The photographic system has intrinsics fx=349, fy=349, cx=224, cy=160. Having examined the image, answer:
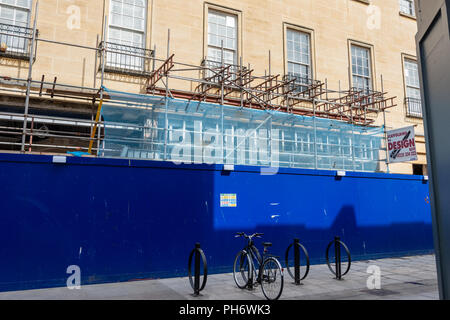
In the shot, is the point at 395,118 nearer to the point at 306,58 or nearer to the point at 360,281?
the point at 306,58

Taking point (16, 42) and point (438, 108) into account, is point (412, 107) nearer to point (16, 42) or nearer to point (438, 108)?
point (16, 42)

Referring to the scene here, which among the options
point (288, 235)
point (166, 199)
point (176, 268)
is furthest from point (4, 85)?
point (288, 235)

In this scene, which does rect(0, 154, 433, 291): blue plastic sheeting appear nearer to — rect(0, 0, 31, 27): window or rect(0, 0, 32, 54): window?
rect(0, 0, 32, 54): window

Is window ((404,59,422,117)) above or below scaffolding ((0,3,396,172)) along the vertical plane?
above

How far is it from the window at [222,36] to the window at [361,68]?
22.1ft

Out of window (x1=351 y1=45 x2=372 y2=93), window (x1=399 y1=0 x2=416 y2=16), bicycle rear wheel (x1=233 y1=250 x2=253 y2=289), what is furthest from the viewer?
window (x1=399 y1=0 x2=416 y2=16)

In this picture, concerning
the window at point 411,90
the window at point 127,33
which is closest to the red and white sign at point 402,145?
the window at point 411,90

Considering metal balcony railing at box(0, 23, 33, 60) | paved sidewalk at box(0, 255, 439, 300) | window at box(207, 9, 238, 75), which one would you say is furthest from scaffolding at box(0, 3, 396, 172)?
paved sidewalk at box(0, 255, 439, 300)

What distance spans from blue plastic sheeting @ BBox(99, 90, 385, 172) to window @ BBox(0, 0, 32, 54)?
3.40 metres

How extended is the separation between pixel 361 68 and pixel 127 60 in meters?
11.9

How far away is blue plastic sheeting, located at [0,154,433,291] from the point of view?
755cm

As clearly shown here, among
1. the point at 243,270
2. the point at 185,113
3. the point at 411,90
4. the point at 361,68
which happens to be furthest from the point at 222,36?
the point at 411,90

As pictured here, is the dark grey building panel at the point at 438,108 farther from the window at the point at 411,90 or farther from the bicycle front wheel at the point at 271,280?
the window at the point at 411,90

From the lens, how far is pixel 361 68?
18000 millimetres
